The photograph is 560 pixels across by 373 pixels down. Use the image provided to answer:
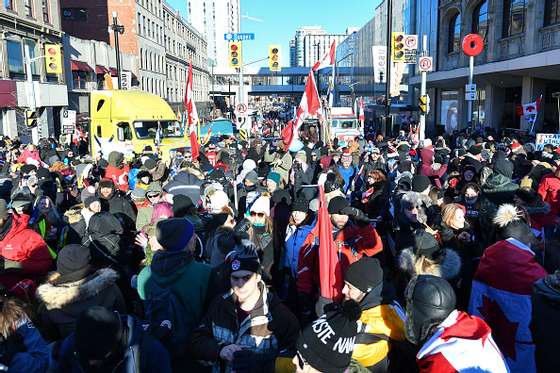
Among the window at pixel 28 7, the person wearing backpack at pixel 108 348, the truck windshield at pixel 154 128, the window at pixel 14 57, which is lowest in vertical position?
the person wearing backpack at pixel 108 348

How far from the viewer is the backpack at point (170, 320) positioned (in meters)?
3.35

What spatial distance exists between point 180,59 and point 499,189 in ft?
254

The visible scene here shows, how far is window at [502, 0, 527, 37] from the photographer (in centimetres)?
2261

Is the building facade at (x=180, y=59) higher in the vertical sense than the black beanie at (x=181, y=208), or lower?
higher

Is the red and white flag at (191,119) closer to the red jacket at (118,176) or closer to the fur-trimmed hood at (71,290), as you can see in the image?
the red jacket at (118,176)

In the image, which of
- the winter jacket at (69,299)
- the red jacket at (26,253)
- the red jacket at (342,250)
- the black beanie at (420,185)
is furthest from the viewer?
the black beanie at (420,185)

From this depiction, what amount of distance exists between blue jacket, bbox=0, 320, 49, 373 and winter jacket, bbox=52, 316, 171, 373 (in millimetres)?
150

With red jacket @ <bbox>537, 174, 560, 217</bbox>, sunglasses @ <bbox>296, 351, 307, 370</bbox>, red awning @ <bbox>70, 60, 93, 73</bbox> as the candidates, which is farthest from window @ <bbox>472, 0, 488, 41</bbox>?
red awning @ <bbox>70, 60, 93, 73</bbox>

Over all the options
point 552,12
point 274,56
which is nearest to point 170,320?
point 274,56

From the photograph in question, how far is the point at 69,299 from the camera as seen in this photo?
3.38 metres

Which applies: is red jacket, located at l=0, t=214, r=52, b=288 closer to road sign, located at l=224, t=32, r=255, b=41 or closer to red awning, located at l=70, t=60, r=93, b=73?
road sign, located at l=224, t=32, r=255, b=41

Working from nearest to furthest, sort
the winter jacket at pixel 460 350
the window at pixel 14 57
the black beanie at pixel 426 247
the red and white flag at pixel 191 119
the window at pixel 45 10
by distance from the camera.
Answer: the winter jacket at pixel 460 350, the black beanie at pixel 426 247, the red and white flag at pixel 191 119, the window at pixel 14 57, the window at pixel 45 10

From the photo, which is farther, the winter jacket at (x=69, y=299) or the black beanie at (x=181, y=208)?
the black beanie at (x=181, y=208)

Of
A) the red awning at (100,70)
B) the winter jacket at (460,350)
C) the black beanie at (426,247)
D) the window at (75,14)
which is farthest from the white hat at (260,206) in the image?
the window at (75,14)
